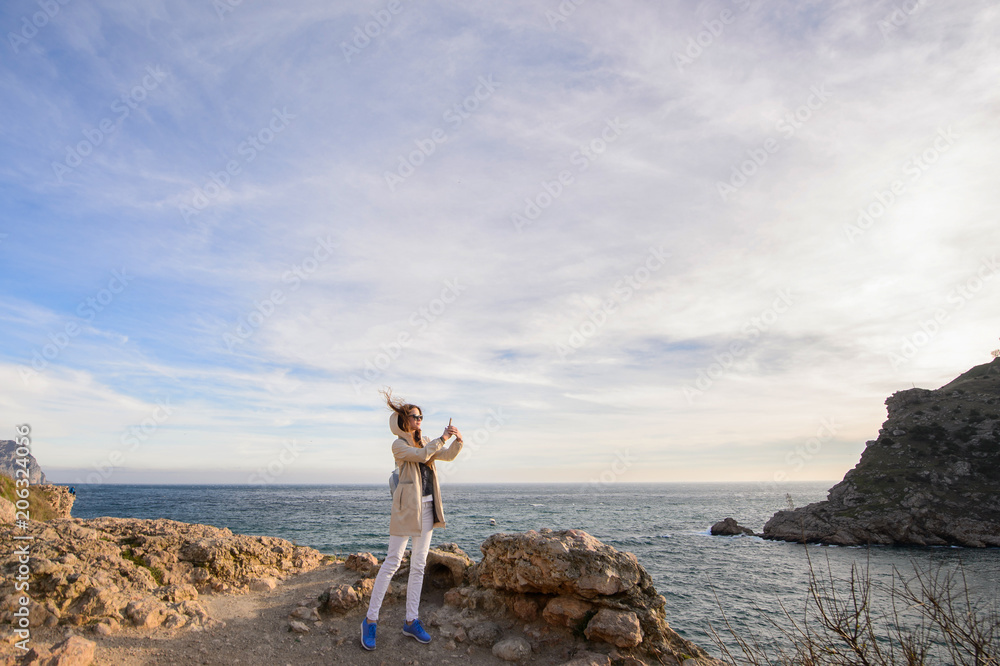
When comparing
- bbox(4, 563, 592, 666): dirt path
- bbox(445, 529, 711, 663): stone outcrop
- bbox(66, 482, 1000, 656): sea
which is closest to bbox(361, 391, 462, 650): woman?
bbox(4, 563, 592, 666): dirt path

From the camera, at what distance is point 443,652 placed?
6.37m

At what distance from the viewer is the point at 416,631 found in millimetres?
6410

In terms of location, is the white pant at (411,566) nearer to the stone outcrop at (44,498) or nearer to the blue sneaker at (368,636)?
the blue sneaker at (368,636)

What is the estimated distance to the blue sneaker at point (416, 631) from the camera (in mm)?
6387

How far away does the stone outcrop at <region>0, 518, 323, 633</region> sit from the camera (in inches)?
247

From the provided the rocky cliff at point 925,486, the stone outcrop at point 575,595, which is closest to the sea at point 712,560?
the rocky cliff at point 925,486

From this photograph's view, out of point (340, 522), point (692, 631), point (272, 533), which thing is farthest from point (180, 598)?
point (340, 522)

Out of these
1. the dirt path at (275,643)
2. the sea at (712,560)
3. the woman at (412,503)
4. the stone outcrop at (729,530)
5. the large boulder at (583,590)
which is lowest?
the stone outcrop at (729,530)

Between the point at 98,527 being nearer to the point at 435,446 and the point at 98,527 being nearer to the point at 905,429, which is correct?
the point at 435,446

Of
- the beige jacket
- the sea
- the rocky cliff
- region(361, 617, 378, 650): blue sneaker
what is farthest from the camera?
the rocky cliff

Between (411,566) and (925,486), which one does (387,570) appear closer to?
(411,566)

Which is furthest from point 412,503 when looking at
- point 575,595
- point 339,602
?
point 575,595

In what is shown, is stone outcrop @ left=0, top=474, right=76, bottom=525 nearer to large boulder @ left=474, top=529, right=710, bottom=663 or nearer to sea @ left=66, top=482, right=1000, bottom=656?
large boulder @ left=474, top=529, right=710, bottom=663

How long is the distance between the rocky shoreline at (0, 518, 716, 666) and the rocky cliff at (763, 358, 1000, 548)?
139 ft
